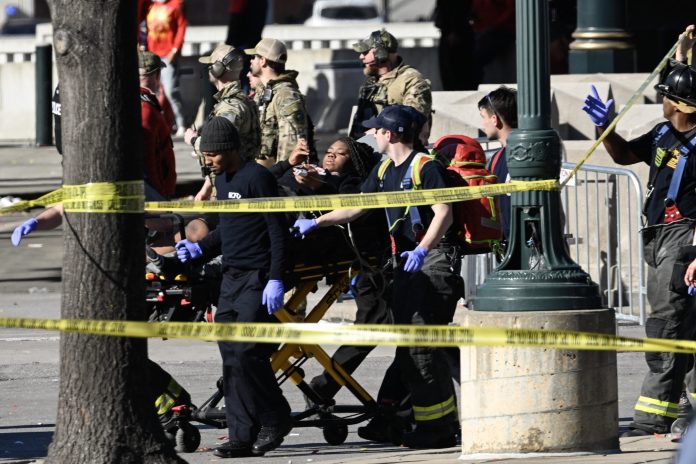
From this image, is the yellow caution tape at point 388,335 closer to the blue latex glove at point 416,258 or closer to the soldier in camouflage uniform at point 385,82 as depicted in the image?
the blue latex glove at point 416,258

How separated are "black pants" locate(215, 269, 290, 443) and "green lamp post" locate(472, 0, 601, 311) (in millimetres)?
1173

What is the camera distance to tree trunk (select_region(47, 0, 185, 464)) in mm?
7328

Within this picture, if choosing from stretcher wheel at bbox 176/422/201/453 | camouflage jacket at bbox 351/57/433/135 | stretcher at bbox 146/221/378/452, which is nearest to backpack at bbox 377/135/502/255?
stretcher at bbox 146/221/378/452

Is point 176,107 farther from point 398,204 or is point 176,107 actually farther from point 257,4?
point 398,204

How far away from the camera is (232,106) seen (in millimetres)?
11039

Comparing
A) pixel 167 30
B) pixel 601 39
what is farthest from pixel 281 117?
pixel 167 30

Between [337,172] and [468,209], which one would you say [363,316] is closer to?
[337,172]

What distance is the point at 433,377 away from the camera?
8.83 m

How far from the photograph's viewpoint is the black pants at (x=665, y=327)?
8.88m

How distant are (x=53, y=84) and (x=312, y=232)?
15331mm

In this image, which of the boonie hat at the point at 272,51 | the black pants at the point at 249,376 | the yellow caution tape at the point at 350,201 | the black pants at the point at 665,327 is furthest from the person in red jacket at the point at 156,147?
the black pants at the point at 665,327

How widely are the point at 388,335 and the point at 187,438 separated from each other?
2.27 meters

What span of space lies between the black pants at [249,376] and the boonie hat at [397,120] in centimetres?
104

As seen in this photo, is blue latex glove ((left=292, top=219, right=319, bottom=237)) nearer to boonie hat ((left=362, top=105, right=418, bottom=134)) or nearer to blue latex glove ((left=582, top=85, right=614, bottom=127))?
boonie hat ((left=362, top=105, right=418, bottom=134))
